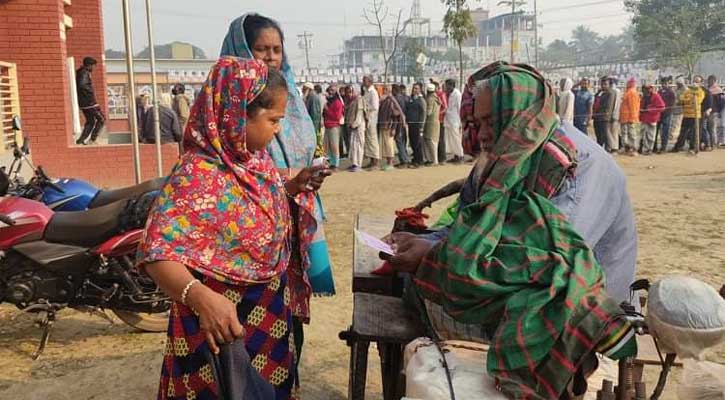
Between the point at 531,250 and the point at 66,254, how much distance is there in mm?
3222

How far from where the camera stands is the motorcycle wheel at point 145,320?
181 inches

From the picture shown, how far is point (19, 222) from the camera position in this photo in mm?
4078

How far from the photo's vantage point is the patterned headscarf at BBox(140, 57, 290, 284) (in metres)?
1.99

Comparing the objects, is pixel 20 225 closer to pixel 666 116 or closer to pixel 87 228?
pixel 87 228

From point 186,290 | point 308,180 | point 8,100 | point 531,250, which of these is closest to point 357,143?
point 8,100

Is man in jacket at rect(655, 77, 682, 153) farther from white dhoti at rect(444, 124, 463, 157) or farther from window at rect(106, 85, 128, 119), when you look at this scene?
window at rect(106, 85, 128, 119)

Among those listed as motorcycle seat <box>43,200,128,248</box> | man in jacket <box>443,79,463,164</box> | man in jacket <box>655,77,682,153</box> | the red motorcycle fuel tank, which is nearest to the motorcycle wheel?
motorcycle seat <box>43,200,128,248</box>

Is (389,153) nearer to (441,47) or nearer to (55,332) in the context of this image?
(55,332)

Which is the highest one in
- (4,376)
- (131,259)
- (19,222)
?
(19,222)

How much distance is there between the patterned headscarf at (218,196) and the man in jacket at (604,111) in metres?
14.4

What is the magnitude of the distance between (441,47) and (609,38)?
3416 centimetres

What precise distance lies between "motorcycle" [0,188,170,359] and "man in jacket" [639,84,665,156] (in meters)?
14.3

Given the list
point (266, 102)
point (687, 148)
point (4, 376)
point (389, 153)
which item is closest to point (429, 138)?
point (389, 153)

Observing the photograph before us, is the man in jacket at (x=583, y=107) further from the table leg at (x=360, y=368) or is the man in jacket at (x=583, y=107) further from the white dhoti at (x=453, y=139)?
the table leg at (x=360, y=368)
